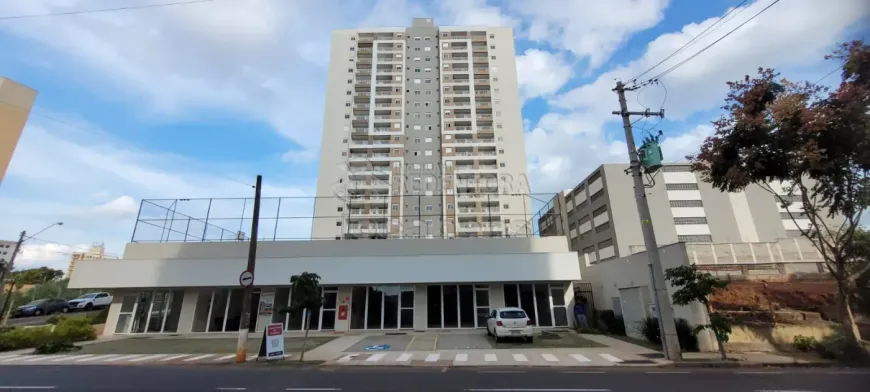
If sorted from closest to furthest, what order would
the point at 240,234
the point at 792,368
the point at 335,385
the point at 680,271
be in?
the point at 335,385, the point at 792,368, the point at 680,271, the point at 240,234

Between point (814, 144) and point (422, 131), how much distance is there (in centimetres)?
5857

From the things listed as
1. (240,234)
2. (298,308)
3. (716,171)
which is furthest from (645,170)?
(240,234)

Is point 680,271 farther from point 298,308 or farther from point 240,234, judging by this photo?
point 240,234

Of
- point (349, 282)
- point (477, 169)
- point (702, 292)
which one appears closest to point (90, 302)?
point (349, 282)

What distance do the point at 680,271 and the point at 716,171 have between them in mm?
3744

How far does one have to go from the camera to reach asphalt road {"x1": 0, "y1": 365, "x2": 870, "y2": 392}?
7281 mm

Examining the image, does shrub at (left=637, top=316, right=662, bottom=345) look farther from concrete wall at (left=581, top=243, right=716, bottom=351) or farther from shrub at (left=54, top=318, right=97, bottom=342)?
shrub at (left=54, top=318, right=97, bottom=342)

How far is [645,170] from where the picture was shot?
12602 mm

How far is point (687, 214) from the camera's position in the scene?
166 feet

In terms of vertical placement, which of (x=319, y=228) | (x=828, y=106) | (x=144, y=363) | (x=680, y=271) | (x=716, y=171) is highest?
(x=319, y=228)

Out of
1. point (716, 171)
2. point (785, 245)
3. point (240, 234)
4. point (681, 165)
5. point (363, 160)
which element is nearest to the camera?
point (716, 171)

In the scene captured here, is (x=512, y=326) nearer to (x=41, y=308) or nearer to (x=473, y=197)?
(x=41, y=308)

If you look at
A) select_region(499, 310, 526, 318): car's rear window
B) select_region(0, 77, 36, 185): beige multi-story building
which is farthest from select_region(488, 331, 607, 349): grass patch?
select_region(0, 77, 36, 185): beige multi-story building

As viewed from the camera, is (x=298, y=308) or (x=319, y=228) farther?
(x=319, y=228)
